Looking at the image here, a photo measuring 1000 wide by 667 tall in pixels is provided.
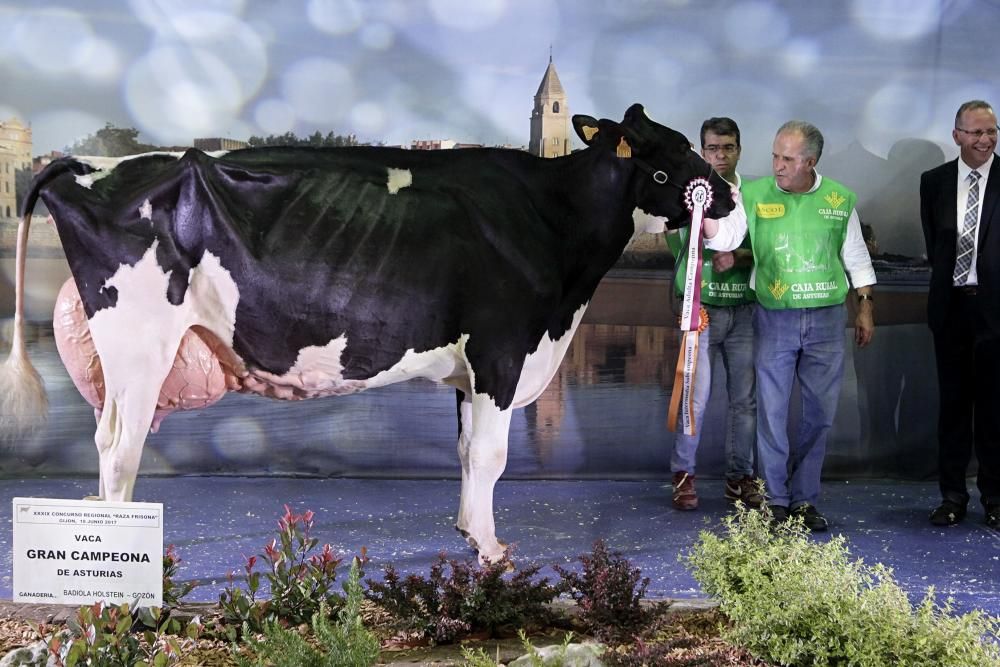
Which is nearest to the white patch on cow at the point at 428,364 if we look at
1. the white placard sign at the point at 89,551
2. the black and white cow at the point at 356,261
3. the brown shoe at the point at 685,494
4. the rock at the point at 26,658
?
the black and white cow at the point at 356,261

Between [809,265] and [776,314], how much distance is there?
30 centimetres

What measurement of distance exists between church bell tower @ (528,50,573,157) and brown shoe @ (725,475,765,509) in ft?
7.38

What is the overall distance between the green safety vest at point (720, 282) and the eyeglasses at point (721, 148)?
0.47m

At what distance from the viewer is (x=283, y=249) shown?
367cm

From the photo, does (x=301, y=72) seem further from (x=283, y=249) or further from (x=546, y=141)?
(x=283, y=249)

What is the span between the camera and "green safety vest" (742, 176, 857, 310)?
186 inches

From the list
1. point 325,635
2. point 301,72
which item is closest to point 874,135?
point 301,72

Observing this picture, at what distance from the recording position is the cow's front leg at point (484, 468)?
3.86 metres

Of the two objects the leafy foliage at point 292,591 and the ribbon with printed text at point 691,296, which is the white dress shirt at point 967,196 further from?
the leafy foliage at point 292,591

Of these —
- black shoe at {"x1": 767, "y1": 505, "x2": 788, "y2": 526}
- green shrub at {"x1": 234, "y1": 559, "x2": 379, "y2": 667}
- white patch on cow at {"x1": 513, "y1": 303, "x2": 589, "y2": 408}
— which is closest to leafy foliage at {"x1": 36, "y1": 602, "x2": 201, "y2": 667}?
green shrub at {"x1": 234, "y1": 559, "x2": 379, "y2": 667}

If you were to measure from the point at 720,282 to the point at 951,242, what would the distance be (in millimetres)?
1184

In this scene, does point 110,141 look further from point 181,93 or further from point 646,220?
point 646,220

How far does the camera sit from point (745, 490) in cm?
543

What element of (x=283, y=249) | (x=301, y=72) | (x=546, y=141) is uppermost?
(x=301, y=72)
